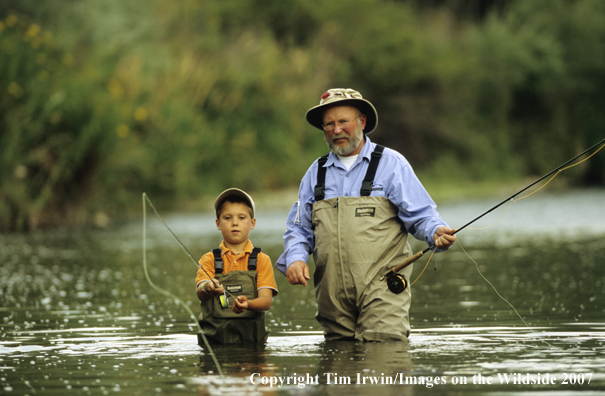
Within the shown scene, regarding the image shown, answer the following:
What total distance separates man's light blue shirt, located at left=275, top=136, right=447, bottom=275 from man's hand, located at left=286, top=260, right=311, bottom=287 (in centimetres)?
7

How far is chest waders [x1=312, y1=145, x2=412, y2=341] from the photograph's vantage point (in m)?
5.64

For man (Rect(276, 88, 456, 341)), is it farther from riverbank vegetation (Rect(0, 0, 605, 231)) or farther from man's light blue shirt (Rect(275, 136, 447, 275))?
riverbank vegetation (Rect(0, 0, 605, 231))

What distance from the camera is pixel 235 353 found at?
547cm

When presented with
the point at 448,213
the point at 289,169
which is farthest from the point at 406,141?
the point at 448,213

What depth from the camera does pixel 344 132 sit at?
19.1 feet

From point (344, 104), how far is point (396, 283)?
1.06 meters

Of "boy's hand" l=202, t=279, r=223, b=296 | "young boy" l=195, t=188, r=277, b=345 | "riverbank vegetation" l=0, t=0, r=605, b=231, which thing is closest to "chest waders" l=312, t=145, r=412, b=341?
"young boy" l=195, t=188, r=277, b=345

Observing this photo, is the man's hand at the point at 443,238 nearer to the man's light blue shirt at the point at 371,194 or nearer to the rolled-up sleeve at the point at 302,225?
the man's light blue shirt at the point at 371,194

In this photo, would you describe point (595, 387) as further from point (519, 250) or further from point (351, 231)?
point (519, 250)

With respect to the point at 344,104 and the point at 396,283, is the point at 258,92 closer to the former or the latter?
Result: the point at 344,104

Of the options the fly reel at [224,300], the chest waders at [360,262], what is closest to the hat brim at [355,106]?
the chest waders at [360,262]

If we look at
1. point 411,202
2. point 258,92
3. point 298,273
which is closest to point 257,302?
point 298,273

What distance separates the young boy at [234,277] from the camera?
18.7 feet

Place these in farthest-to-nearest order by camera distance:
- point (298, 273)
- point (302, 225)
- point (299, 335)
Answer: point (299, 335) < point (302, 225) < point (298, 273)
